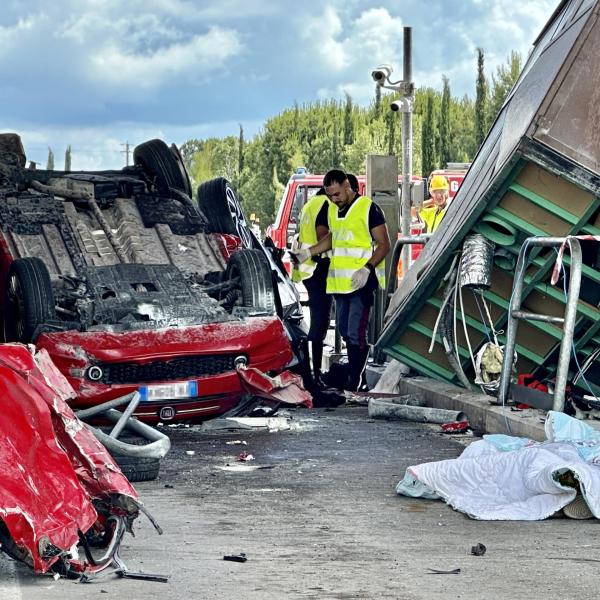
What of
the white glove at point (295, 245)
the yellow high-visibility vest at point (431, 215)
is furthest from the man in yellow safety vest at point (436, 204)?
the white glove at point (295, 245)

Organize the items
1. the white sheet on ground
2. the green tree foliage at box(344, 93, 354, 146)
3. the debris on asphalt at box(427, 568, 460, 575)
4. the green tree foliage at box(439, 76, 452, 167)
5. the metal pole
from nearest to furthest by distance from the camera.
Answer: the debris on asphalt at box(427, 568, 460, 575), the white sheet on ground, the metal pole, the green tree foliage at box(439, 76, 452, 167), the green tree foliage at box(344, 93, 354, 146)

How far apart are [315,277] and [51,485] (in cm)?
774

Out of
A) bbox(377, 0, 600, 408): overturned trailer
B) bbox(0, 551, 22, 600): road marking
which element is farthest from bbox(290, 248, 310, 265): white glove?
bbox(0, 551, 22, 600): road marking

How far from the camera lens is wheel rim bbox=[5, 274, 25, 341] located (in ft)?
32.7

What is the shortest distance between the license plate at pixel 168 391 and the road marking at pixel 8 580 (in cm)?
410

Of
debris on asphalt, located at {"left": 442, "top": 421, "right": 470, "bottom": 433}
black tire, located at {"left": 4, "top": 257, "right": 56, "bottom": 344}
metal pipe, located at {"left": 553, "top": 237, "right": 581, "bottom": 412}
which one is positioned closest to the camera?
metal pipe, located at {"left": 553, "top": 237, "right": 581, "bottom": 412}

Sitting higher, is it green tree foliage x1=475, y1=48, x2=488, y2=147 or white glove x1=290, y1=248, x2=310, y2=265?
green tree foliage x1=475, y1=48, x2=488, y2=147

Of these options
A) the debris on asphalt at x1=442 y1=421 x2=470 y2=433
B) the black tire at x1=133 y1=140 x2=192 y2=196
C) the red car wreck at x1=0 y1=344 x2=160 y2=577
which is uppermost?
the black tire at x1=133 y1=140 x2=192 y2=196

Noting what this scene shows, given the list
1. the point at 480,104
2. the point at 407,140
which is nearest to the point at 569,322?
the point at 407,140

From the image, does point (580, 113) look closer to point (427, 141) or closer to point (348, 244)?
point (348, 244)

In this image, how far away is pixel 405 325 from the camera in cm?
1123

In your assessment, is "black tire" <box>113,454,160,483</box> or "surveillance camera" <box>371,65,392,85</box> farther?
"surveillance camera" <box>371,65,392,85</box>

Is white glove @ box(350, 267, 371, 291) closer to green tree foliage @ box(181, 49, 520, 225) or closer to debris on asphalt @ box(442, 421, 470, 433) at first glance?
debris on asphalt @ box(442, 421, 470, 433)

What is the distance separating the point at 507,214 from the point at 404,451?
183 centimetres
